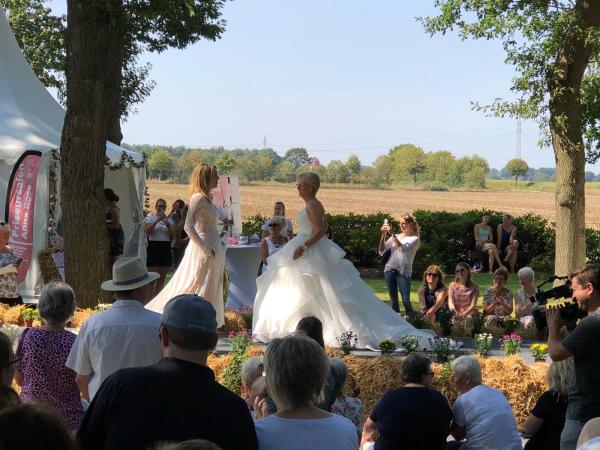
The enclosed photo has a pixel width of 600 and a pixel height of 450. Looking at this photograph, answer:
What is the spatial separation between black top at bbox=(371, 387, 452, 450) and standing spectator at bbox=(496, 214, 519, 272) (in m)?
18.4

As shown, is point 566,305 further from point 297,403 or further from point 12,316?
point 12,316

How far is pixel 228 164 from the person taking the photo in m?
85.9

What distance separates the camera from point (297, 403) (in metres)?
3.78

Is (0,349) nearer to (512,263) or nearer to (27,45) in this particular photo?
(512,263)

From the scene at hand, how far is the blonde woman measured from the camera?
37.0ft

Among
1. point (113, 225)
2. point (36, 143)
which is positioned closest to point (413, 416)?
point (113, 225)

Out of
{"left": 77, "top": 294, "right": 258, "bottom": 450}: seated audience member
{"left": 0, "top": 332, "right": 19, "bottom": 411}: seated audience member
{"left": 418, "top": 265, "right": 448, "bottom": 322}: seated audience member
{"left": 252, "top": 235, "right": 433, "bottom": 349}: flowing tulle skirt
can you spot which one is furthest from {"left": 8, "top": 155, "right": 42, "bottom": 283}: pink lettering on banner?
{"left": 77, "top": 294, "right": 258, "bottom": 450}: seated audience member

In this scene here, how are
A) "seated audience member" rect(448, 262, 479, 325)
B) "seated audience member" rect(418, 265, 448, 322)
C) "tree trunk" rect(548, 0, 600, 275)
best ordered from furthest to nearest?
"tree trunk" rect(548, 0, 600, 275)
"seated audience member" rect(418, 265, 448, 322)
"seated audience member" rect(448, 262, 479, 325)

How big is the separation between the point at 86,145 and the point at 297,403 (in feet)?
→ 30.7

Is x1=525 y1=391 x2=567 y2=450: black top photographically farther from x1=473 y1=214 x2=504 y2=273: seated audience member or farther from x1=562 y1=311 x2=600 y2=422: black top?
x1=473 y1=214 x2=504 y2=273: seated audience member

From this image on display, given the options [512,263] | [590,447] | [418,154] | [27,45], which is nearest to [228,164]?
[418,154]

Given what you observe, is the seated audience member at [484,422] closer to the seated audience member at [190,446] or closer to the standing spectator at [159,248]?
the seated audience member at [190,446]

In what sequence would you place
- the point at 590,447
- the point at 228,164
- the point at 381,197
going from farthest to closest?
the point at 228,164, the point at 381,197, the point at 590,447

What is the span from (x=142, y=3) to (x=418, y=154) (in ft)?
340
